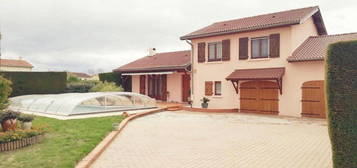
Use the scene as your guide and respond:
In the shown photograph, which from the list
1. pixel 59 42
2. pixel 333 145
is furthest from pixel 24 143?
pixel 59 42

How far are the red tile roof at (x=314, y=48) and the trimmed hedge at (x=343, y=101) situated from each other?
501 inches

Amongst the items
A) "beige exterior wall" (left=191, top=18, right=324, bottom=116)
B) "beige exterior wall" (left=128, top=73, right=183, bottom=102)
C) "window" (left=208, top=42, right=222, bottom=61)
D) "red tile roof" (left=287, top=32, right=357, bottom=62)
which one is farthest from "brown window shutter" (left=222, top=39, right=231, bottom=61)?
"beige exterior wall" (left=128, top=73, right=183, bottom=102)

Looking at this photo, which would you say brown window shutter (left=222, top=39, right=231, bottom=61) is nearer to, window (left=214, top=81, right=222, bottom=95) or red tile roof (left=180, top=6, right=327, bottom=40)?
red tile roof (left=180, top=6, right=327, bottom=40)

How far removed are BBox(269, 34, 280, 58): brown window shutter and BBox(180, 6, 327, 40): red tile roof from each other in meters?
0.82

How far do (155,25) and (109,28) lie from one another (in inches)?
179

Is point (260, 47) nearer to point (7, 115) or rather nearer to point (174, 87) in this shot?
point (174, 87)

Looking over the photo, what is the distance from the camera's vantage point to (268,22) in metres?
20.4

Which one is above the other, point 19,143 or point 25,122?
point 25,122

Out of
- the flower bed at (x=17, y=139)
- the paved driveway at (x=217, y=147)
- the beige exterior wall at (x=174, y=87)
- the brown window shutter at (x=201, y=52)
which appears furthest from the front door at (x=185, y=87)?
the flower bed at (x=17, y=139)

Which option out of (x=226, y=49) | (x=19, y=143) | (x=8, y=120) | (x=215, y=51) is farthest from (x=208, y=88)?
(x=19, y=143)

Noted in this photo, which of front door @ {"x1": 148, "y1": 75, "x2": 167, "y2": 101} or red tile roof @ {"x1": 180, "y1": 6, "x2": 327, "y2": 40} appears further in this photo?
front door @ {"x1": 148, "y1": 75, "x2": 167, "y2": 101}

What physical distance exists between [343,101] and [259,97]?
15.4 metres

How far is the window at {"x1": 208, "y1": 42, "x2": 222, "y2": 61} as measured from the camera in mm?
23094

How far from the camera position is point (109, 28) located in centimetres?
2595
